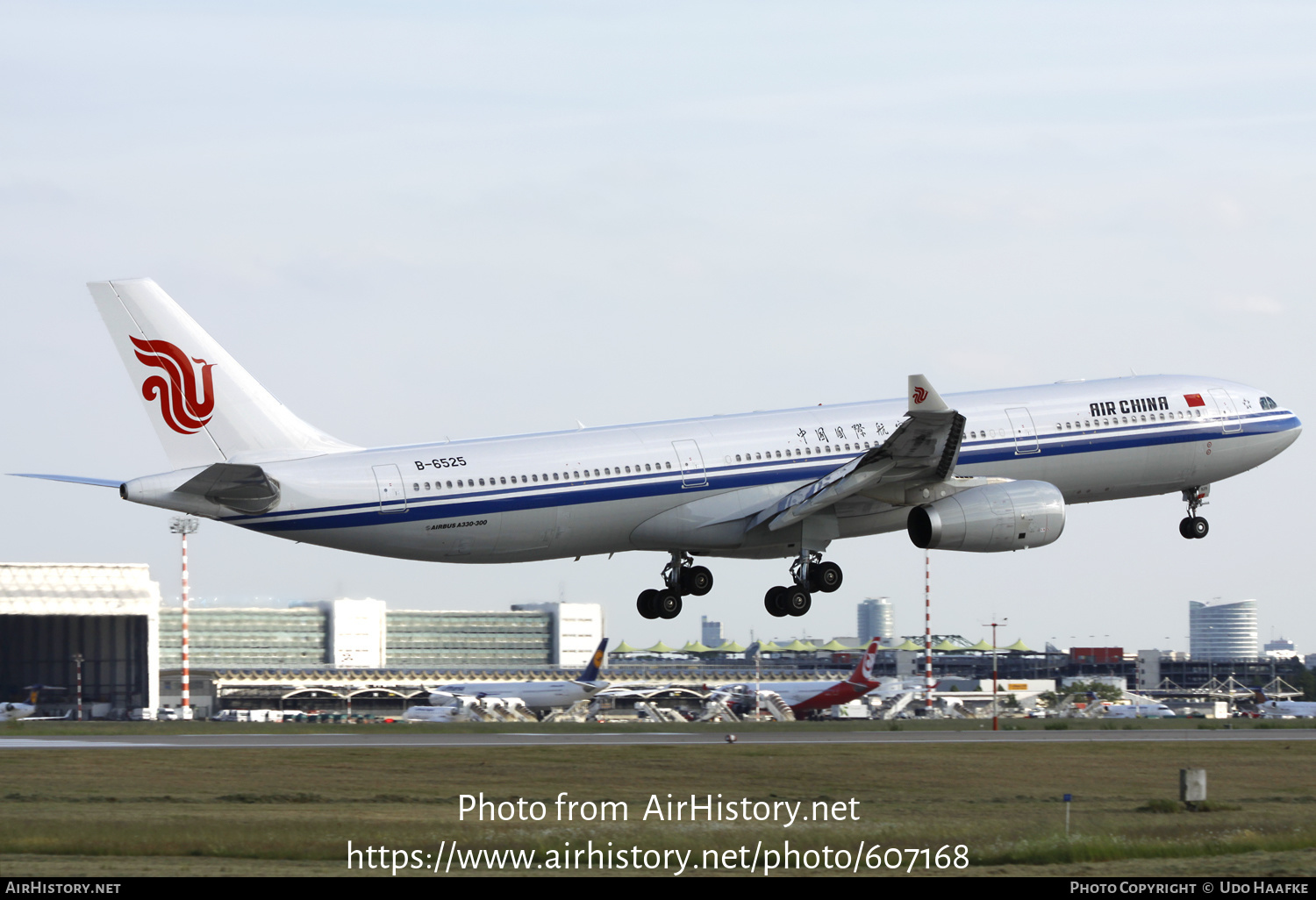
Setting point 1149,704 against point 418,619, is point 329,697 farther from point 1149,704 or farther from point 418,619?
point 1149,704

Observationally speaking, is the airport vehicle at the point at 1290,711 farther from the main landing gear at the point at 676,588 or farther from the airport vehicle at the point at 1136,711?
the main landing gear at the point at 676,588

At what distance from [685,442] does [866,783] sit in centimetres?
1216

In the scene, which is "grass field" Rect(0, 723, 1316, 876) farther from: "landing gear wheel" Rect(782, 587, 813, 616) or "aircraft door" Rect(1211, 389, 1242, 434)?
"aircraft door" Rect(1211, 389, 1242, 434)

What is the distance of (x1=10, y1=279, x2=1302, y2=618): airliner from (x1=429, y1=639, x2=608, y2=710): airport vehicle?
45.5 metres

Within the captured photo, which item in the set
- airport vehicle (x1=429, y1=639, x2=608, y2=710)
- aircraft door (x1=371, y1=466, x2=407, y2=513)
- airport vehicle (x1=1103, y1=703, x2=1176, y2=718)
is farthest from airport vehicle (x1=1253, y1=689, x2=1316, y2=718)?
aircraft door (x1=371, y1=466, x2=407, y2=513)

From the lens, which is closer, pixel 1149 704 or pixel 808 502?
pixel 808 502

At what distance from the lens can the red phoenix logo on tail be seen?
3784 centimetres

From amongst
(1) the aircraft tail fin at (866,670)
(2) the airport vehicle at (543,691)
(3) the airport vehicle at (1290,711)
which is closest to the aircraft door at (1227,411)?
(1) the aircraft tail fin at (866,670)

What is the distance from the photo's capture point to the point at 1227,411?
47.8 metres

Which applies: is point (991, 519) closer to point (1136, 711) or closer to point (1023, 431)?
point (1023, 431)

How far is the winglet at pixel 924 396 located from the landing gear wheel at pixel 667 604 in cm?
984

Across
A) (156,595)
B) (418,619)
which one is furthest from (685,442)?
(418,619)

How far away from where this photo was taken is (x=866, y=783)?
46469 millimetres

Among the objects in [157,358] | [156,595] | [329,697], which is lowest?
[329,697]
